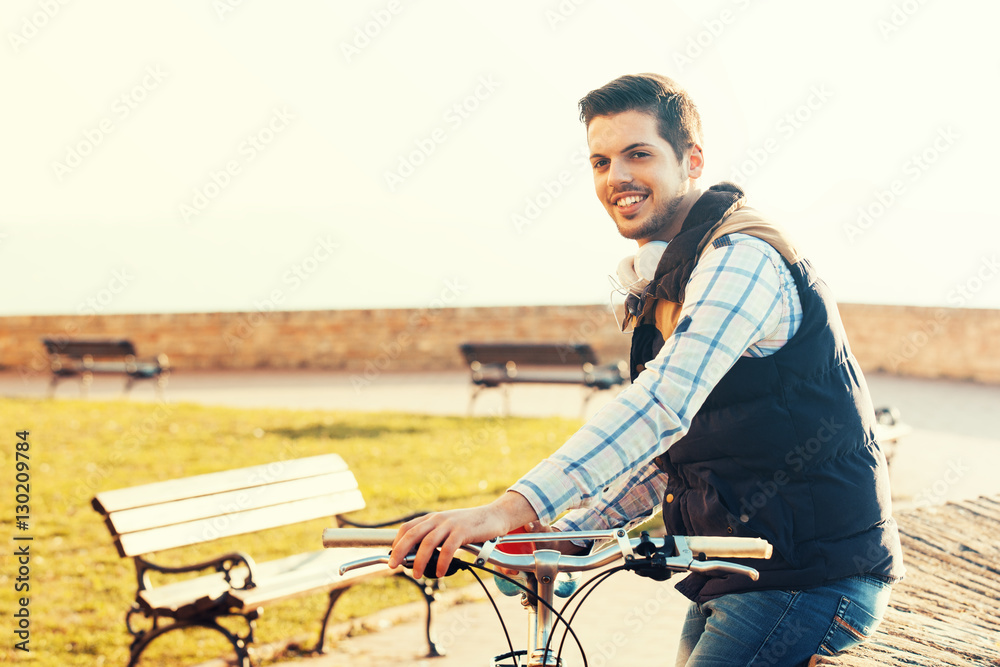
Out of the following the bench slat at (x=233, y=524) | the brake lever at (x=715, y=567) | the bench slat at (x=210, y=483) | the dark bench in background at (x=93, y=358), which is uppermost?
the dark bench in background at (x=93, y=358)

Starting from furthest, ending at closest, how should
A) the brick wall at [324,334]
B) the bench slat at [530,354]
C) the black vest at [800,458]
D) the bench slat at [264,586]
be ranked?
the brick wall at [324,334], the bench slat at [530,354], the bench slat at [264,586], the black vest at [800,458]

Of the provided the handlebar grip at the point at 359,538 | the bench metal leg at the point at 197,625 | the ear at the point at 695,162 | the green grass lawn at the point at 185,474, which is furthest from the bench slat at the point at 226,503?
the ear at the point at 695,162

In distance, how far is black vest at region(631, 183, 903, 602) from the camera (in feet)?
5.92

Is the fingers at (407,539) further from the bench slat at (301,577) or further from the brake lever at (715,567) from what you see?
the bench slat at (301,577)

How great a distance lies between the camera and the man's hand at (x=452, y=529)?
152 centimetres

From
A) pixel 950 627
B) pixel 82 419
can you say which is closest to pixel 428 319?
pixel 82 419

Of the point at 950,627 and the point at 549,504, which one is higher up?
the point at 549,504

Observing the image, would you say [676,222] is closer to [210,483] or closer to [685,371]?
[685,371]

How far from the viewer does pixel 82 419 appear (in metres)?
10.3

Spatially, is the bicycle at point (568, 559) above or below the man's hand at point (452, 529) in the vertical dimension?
below

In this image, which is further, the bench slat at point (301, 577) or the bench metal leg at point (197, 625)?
the bench slat at point (301, 577)

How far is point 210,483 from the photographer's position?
14.9 ft

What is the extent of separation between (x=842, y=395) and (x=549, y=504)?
715 millimetres

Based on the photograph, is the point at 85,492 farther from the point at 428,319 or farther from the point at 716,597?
the point at 428,319
